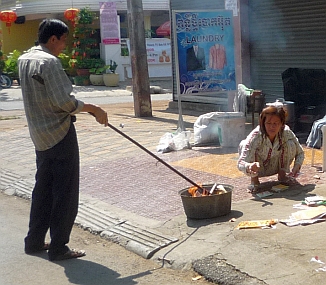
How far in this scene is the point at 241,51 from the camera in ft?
43.4

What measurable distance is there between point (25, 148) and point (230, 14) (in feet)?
14.1

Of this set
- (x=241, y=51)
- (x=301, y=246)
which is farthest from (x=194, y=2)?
(x=301, y=246)

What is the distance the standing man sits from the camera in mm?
5094

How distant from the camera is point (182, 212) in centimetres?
639

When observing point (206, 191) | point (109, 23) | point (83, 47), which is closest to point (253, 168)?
point (206, 191)

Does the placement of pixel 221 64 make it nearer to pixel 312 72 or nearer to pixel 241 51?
pixel 312 72

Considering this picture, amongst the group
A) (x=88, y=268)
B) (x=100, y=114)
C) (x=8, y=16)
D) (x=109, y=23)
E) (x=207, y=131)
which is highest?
(x=8, y=16)

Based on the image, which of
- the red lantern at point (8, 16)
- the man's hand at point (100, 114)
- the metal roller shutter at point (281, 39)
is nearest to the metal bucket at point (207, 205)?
the man's hand at point (100, 114)

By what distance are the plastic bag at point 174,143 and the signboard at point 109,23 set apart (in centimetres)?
1773

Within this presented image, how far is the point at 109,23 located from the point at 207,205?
73.6 ft

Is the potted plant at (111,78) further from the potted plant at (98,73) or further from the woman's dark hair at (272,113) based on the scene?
the woman's dark hair at (272,113)

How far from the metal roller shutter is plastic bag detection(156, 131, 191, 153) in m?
3.40

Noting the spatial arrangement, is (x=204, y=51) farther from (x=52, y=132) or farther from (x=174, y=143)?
(x=52, y=132)

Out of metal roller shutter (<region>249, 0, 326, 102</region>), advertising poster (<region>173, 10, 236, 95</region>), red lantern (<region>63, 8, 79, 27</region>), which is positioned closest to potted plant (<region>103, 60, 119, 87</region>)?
red lantern (<region>63, 8, 79, 27</region>)
